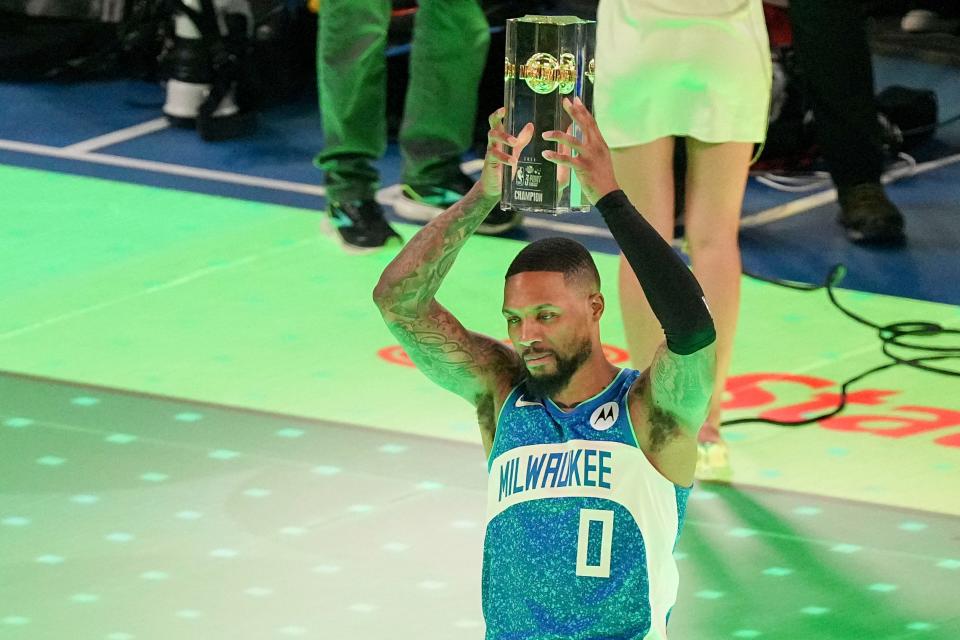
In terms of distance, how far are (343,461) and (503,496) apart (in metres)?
1.73

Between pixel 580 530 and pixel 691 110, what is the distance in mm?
1643

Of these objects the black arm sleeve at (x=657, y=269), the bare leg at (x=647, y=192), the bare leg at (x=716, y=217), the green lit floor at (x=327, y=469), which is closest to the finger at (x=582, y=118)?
the black arm sleeve at (x=657, y=269)

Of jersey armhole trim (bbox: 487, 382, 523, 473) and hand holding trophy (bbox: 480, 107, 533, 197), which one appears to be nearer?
hand holding trophy (bbox: 480, 107, 533, 197)

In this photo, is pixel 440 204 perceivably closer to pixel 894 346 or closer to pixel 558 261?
pixel 894 346

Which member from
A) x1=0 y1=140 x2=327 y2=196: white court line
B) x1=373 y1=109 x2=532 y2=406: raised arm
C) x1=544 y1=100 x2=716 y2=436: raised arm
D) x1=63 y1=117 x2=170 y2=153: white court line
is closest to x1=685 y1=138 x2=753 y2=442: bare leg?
x1=373 y1=109 x2=532 y2=406: raised arm

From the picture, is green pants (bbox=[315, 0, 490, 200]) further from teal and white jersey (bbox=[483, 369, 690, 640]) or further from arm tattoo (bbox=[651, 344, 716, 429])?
arm tattoo (bbox=[651, 344, 716, 429])

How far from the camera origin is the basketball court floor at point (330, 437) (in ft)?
13.1

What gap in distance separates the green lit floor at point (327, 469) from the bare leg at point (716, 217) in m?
0.52

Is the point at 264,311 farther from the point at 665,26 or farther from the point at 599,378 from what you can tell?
the point at 599,378

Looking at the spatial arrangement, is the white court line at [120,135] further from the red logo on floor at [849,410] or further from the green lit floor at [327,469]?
the red logo on floor at [849,410]

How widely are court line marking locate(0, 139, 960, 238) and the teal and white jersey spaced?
4.00 metres

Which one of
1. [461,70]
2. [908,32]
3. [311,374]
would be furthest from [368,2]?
[908,32]

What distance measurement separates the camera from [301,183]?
7.78m

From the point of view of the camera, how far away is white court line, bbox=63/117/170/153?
8266mm
